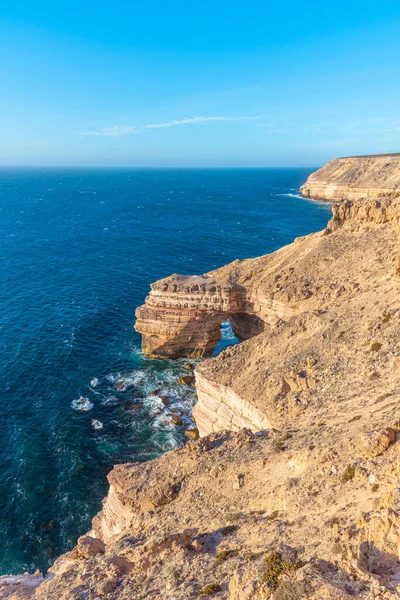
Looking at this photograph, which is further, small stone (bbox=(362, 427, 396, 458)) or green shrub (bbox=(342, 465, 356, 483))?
small stone (bbox=(362, 427, 396, 458))

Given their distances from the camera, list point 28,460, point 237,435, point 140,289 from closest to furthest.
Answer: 1. point 237,435
2. point 28,460
3. point 140,289

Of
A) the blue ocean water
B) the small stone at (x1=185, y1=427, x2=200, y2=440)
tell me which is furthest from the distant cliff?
the small stone at (x1=185, y1=427, x2=200, y2=440)

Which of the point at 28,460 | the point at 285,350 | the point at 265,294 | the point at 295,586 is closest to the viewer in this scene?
the point at 295,586

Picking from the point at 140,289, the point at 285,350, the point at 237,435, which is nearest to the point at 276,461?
the point at 237,435

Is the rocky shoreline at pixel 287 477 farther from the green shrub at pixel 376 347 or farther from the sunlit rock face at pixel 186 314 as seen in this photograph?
the sunlit rock face at pixel 186 314

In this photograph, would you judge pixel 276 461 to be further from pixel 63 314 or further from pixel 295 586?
pixel 63 314

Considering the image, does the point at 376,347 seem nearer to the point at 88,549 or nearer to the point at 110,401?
the point at 88,549

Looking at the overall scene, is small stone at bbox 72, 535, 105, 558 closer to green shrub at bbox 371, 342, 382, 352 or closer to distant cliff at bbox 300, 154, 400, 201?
green shrub at bbox 371, 342, 382, 352
